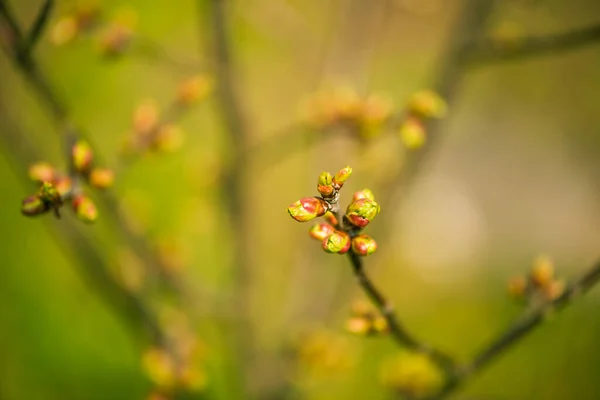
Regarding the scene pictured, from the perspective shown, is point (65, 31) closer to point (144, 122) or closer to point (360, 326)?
point (144, 122)

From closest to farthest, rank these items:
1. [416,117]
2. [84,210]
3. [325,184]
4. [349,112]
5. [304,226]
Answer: [325,184]
[84,210]
[416,117]
[349,112]
[304,226]

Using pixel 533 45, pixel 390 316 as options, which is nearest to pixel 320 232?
pixel 390 316

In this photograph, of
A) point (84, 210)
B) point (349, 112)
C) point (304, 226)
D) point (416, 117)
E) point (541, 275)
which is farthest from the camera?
point (304, 226)

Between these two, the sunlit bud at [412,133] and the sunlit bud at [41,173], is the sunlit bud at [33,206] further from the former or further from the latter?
the sunlit bud at [412,133]

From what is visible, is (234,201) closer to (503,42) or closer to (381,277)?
(503,42)

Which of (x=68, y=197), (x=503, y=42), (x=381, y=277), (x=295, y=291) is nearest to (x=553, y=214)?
(x=381, y=277)
